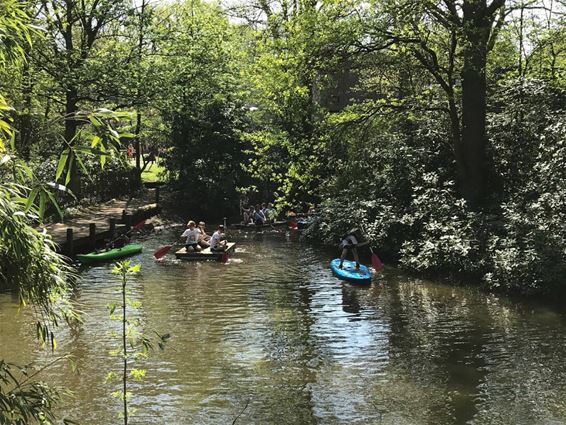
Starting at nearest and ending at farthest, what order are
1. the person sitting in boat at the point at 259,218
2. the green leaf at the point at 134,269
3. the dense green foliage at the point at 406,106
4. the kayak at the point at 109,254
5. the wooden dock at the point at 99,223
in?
the green leaf at the point at 134,269, the dense green foliage at the point at 406,106, the kayak at the point at 109,254, the wooden dock at the point at 99,223, the person sitting in boat at the point at 259,218

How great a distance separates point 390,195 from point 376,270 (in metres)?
3.75

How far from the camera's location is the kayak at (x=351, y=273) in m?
15.1

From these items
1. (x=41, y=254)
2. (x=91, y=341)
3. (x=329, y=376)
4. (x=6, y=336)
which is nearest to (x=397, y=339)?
(x=329, y=376)

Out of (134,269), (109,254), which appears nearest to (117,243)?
(109,254)

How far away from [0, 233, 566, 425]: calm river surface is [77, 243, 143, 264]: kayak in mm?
2102

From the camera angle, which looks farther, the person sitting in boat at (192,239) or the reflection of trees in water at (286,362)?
the person sitting in boat at (192,239)

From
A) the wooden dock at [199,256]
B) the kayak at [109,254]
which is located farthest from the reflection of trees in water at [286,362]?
the kayak at [109,254]

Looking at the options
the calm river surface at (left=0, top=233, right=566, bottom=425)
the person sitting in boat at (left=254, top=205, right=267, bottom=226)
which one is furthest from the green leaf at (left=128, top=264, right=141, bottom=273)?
the person sitting in boat at (left=254, top=205, right=267, bottom=226)

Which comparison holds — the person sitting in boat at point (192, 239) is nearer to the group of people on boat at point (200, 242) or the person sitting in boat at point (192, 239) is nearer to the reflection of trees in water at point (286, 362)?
the group of people on boat at point (200, 242)

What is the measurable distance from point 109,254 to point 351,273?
7901 mm

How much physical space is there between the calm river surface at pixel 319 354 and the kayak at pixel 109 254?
2102mm

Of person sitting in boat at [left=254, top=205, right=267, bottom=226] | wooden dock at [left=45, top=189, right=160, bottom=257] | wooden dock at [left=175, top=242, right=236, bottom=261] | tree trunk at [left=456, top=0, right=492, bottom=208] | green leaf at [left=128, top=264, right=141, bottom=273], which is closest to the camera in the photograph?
green leaf at [left=128, top=264, right=141, bottom=273]

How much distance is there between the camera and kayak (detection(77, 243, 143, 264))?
1741 centimetres

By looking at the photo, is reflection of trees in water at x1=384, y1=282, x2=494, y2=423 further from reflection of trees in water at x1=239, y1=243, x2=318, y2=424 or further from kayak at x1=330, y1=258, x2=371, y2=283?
reflection of trees in water at x1=239, y1=243, x2=318, y2=424
